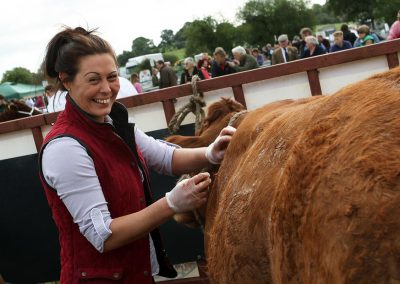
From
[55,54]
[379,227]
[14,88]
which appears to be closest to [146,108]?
[55,54]

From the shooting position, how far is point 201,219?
3.37m

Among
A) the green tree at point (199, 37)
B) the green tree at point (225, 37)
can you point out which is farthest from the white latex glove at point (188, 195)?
the green tree at point (225, 37)

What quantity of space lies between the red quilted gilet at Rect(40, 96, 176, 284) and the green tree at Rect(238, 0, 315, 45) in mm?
62498

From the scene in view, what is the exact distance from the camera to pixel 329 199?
1438 mm

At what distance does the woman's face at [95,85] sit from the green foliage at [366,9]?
4531 centimetres

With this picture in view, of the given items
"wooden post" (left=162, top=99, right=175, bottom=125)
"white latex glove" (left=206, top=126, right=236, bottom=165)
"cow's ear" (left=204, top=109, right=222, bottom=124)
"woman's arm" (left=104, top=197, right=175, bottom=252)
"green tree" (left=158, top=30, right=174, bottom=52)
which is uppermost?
"green tree" (left=158, top=30, right=174, bottom=52)

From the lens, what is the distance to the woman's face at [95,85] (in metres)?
2.51

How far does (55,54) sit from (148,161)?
2.83 ft

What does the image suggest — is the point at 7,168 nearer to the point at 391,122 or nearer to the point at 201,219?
the point at 201,219

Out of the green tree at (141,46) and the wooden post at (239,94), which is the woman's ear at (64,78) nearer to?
the wooden post at (239,94)

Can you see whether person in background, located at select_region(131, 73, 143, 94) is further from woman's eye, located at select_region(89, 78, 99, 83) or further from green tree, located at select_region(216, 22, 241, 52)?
green tree, located at select_region(216, 22, 241, 52)

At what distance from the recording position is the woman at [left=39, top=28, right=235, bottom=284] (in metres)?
2.41

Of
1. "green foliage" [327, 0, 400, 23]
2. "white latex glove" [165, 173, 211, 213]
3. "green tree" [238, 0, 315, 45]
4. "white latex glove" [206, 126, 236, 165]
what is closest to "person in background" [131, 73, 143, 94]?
"white latex glove" [206, 126, 236, 165]

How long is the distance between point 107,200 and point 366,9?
5372 cm
